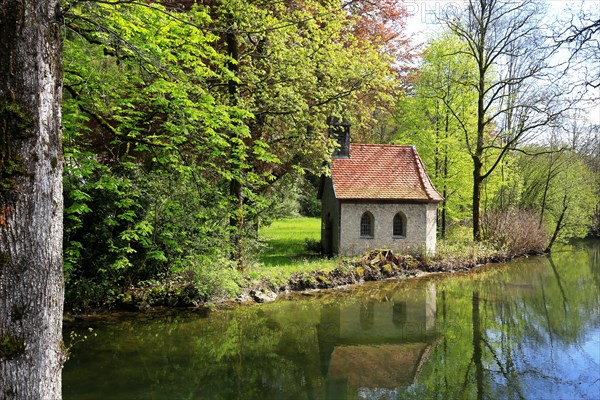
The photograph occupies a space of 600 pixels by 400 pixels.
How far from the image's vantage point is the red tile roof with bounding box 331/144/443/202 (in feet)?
66.9

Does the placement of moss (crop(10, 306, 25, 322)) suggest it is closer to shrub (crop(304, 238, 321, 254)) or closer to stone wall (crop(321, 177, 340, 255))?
stone wall (crop(321, 177, 340, 255))

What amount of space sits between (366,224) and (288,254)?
13.1 feet

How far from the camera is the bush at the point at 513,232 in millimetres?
23672

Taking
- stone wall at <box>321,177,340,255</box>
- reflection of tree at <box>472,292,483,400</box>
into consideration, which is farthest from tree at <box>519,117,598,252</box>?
reflection of tree at <box>472,292,483,400</box>

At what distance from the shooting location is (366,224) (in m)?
20.7

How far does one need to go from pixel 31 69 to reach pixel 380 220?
18.3 m

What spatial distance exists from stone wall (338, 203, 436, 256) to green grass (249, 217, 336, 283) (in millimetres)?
1723

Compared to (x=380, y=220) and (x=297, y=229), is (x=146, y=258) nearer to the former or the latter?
(x=380, y=220)

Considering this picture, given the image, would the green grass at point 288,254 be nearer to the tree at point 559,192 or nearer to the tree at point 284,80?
the tree at point 284,80

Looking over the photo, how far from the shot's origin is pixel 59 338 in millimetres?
3203

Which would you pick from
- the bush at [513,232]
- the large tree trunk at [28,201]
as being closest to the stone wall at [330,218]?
the bush at [513,232]

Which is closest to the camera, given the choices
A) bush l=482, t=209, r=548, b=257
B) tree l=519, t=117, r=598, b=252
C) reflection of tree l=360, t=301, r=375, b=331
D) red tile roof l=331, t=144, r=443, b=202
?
reflection of tree l=360, t=301, r=375, b=331

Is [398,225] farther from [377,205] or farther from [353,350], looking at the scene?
[353,350]

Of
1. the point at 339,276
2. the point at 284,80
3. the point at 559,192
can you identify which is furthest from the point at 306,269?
the point at 559,192
